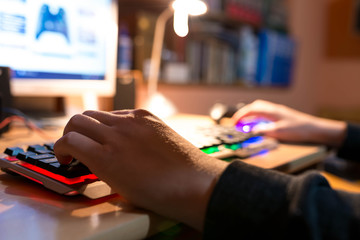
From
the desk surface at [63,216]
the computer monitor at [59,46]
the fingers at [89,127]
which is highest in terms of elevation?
the computer monitor at [59,46]

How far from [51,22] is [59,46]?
0.06 meters

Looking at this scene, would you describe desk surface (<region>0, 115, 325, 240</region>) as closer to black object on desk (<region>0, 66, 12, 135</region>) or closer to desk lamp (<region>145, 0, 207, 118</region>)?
black object on desk (<region>0, 66, 12, 135</region>)

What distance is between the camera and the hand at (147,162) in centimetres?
37

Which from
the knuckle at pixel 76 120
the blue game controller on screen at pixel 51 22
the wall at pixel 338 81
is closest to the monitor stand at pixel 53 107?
the blue game controller on screen at pixel 51 22

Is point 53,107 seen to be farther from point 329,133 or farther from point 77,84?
point 329,133

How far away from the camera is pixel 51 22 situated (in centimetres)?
84

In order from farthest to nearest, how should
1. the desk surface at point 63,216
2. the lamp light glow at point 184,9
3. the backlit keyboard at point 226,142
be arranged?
the lamp light glow at point 184,9 → the backlit keyboard at point 226,142 → the desk surface at point 63,216

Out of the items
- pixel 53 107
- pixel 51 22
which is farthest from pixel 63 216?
pixel 53 107

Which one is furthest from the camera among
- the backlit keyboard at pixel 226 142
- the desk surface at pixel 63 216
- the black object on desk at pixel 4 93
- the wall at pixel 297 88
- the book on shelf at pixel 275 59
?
the book on shelf at pixel 275 59

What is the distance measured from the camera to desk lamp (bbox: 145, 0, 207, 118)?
1.09m

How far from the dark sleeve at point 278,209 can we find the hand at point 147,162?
22mm

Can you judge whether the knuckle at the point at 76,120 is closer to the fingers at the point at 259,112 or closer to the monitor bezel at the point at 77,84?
the monitor bezel at the point at 77,84

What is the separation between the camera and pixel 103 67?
1.03m

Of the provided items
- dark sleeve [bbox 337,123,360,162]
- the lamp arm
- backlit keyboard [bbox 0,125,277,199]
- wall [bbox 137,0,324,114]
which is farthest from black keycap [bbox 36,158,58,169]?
wall [bbox 137,0,324,114]
